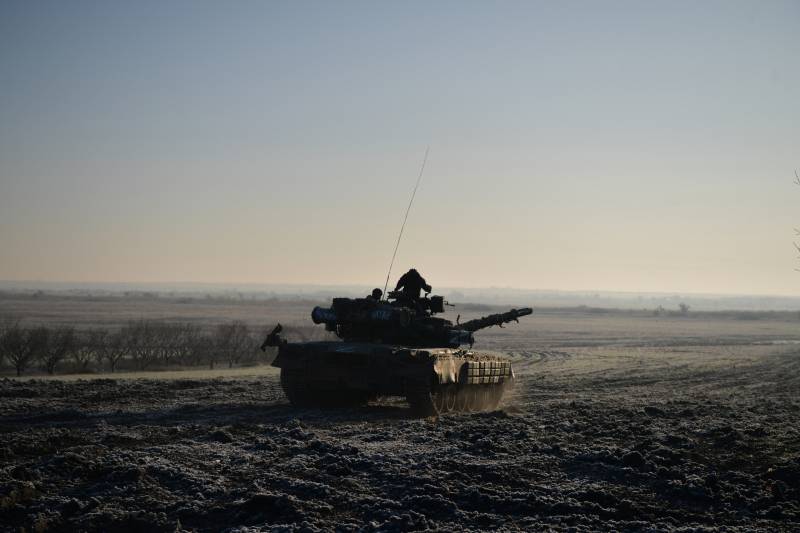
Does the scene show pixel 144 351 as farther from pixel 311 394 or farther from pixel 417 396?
pixel 417 396

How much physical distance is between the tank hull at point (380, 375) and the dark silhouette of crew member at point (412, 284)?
2.11 m

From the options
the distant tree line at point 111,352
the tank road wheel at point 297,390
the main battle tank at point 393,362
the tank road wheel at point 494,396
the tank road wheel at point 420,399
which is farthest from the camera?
the distant tree line at point 111,352

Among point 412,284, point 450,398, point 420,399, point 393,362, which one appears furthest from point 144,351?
point 420,399

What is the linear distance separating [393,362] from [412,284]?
3.84 meters

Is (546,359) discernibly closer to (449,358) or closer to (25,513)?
(449,358)

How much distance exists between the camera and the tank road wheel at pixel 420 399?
17.9 metres

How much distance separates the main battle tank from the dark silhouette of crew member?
0.17 metres

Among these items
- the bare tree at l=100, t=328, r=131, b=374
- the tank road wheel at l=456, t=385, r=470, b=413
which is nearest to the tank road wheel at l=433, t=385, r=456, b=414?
the tank road wheel at l=456, t=385, r=470, b=413

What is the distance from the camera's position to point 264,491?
10.9m

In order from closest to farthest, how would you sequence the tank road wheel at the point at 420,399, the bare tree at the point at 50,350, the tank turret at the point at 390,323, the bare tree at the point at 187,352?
the tank road wheel at the point at 420,399, the tank turret at the point at 390,323, the bare tree at the point at 50,350, the bare tree at the point at 187,352

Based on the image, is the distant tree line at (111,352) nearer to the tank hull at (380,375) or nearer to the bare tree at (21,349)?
the bare tree at (21,349)

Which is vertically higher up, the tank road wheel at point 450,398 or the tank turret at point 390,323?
the tank turret at point 390,323

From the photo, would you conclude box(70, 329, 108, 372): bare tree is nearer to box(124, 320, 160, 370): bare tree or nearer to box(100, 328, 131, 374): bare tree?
box(100, 328, 131, 374): bare tree

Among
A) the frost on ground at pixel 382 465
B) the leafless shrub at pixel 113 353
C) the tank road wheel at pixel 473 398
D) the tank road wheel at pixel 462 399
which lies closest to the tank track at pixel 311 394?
the frost on ground at pixel 382 465
